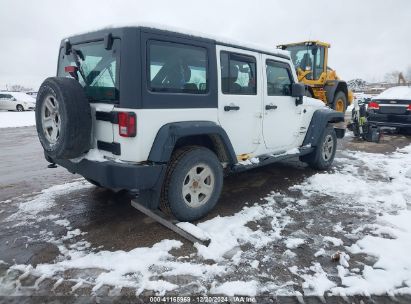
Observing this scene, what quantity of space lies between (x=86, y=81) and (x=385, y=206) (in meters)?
4.17

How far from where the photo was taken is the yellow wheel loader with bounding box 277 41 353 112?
38.5ft

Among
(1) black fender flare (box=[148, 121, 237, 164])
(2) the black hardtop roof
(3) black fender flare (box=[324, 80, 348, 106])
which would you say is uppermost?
(3) black fender flare (box=[324, 80, 348, 106])

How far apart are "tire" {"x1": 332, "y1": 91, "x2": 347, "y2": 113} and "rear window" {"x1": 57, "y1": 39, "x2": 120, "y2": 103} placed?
11163mm

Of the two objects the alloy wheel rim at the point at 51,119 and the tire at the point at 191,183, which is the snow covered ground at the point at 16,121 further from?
the tire at the point at 191,183

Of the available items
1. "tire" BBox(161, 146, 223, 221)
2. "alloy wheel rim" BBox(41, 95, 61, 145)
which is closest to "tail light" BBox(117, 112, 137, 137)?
"tire" BBox(161, 146, 223, 221)

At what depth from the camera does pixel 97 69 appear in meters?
3.47

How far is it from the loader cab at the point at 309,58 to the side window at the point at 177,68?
29.2 ft

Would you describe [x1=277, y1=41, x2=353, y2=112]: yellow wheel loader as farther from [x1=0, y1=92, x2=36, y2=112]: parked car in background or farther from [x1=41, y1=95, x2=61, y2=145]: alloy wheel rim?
[x1=0, y1=92, x2=36, y2=112]: parked car in background

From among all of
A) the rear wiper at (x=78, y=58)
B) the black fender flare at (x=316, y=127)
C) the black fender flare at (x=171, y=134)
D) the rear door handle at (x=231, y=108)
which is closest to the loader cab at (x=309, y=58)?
the black fender flare at (x=316, y=127)

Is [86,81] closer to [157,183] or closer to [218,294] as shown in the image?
[157,183]

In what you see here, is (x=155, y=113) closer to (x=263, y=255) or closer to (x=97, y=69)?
(x=97, y=69)

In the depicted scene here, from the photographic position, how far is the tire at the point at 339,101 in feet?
42.5

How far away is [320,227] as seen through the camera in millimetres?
3770

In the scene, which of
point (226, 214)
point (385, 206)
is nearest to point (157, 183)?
point (226, 214)
